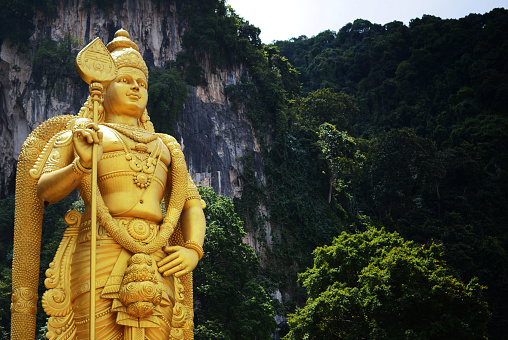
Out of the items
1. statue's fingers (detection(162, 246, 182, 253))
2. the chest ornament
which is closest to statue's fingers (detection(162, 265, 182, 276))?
statue's fingers (detection(162, 246, 182, 253))

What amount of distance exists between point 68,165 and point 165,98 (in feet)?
84.1

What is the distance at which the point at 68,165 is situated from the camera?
18.6 feet

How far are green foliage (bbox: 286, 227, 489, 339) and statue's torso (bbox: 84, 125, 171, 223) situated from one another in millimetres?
10505

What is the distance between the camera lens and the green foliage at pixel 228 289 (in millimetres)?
19266

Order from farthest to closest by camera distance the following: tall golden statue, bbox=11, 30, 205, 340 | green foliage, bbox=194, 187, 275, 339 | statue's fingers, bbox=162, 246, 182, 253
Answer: green foliage, bbox=194, 187, 275, 339 < statue's fingers, bbox=162, 246, 182, 253 < tall golden statue, bbox=11, 30, 205, 340

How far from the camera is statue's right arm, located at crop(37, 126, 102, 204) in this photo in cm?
518

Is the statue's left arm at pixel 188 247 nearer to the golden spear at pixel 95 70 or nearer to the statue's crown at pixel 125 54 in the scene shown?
the golden spear at pixel 95 70

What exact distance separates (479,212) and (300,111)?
41.4ft

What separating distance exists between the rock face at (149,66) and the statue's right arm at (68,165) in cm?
2474

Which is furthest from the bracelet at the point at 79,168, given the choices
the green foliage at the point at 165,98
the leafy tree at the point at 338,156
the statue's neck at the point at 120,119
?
the leafy tree at the point at 338,156

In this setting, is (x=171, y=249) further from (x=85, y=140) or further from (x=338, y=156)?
(x=338, y=156)

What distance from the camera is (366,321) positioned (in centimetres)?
1596

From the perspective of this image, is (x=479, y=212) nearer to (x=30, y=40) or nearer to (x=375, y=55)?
(x=375, y=55)

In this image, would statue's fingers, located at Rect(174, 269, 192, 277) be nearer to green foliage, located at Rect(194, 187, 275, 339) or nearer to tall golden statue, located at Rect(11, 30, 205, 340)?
tall golden statue, located at Rect(11, 30, 205, 340)
